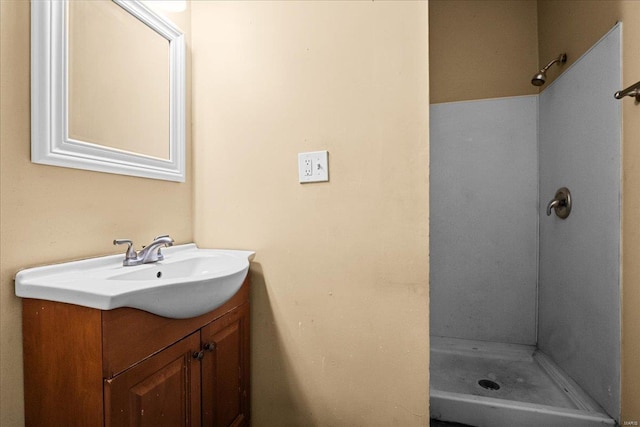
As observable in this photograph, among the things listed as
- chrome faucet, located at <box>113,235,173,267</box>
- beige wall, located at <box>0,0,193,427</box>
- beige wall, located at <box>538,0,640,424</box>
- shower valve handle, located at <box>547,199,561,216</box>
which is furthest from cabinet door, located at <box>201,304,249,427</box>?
shower valve handle, located at <box>547,199,561,216</box>

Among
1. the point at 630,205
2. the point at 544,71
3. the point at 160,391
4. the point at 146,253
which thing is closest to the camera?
the point at 160,391

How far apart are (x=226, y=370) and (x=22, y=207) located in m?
0.73

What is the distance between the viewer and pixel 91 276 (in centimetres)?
74

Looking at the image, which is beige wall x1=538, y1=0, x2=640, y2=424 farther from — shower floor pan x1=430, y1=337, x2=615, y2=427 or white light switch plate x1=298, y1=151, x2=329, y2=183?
white light switch plate x1=298, y1=151, x2=329, y2=183

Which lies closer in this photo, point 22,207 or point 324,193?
point 22,207

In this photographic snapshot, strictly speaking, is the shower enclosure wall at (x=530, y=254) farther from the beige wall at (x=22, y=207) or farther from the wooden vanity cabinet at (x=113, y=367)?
the beige wall at (x=22, y=207)

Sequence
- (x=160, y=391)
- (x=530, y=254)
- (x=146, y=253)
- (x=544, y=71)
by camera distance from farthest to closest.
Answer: (x=530, y=254) → (x=544, y=71) → (x=146, y=253) → (x=160, y=391)

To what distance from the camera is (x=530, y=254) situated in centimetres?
180

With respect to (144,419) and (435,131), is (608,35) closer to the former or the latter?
(435,131)

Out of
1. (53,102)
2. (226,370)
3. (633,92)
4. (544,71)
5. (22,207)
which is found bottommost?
(226,370)

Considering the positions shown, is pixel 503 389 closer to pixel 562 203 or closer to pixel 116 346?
pixel 562 203

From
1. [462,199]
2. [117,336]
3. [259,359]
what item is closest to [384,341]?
[259,359]

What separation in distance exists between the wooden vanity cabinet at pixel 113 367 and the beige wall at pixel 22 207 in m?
0.03

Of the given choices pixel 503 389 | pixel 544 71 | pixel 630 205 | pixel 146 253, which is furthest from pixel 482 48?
pixel 146 253
